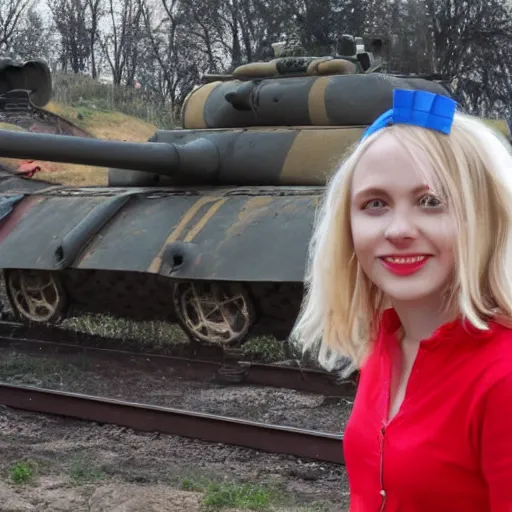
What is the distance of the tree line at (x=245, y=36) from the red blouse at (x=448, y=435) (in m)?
18.7

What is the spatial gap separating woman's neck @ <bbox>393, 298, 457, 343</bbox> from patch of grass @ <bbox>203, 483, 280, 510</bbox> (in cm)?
289

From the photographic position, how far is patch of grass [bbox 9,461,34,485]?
470 cm

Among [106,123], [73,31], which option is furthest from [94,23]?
[106,123]

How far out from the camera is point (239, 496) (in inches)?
174

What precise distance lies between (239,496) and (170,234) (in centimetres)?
297

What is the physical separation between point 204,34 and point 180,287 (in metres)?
19.6

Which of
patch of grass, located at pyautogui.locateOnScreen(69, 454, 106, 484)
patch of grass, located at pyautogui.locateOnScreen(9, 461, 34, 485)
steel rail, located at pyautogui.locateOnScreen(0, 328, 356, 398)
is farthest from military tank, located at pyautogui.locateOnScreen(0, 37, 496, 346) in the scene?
patch of grass, located at pyautogui.locateOnScreen(9, 461, 34, 485)

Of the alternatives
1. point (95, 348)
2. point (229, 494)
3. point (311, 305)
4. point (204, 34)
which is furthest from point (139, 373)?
point (204, 34)

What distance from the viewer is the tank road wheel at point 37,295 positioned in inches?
315

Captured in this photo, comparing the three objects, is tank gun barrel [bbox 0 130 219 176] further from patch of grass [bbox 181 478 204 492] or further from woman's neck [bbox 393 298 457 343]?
woman's neck [bbox 393 298 457 343]

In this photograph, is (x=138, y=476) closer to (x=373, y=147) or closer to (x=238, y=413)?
(x=238, y=413)

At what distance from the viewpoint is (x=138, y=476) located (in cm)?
481

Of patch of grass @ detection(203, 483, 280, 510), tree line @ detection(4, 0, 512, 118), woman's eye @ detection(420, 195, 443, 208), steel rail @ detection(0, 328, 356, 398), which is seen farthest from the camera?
tree line @ detection(4, 0, 512, 118)

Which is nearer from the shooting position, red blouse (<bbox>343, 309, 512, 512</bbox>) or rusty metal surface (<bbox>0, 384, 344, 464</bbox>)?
red blouse (<bbox>343, 309, 512, 512</bbox>)
